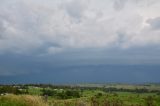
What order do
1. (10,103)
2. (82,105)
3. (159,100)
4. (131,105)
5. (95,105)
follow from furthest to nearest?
(159,100) < (131,105) < (95,105) < (82,105) < (10,103)

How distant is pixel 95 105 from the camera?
58.4m

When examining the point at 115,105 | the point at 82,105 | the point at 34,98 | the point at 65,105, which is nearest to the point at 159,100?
the point at 115,105

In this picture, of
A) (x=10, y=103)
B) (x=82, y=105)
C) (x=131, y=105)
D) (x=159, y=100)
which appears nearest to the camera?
(x=10, y=103)

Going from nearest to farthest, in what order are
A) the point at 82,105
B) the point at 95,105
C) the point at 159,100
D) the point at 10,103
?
the point at 10,103
the point at 82,105
the point at 95,105
the point at 159,100

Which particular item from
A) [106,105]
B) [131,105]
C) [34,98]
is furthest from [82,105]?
[131,105]

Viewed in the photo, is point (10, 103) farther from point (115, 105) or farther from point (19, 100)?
point (115, 105)

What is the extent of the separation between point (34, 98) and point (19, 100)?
1.32 metres

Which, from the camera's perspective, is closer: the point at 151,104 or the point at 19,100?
the point at 19,100

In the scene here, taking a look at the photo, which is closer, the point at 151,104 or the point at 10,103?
the point at 10,103

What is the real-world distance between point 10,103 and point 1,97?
4.88 feet

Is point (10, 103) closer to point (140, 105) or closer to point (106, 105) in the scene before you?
point (106, 105)

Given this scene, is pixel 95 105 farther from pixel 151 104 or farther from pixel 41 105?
pixel 41 105

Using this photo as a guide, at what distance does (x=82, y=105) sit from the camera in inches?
1718

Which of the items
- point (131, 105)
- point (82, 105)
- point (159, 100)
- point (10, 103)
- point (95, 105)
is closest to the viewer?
point (10, 103)
